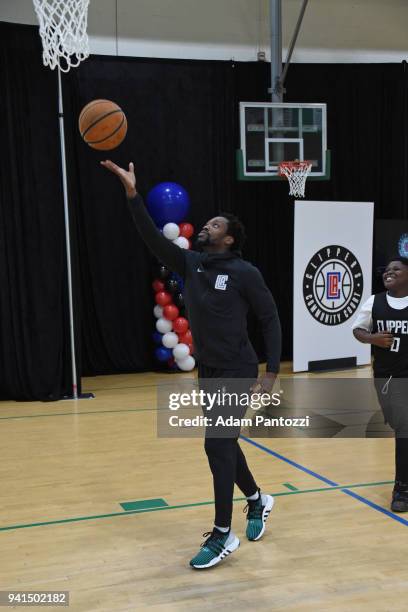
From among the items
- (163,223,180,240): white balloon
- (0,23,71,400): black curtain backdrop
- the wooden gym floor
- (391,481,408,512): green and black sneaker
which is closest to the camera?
the wooden gym floor

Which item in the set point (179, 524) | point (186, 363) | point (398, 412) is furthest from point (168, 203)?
point (179, 524)

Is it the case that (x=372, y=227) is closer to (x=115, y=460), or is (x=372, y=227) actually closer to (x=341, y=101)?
(x=341, y=101)

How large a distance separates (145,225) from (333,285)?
625 cm

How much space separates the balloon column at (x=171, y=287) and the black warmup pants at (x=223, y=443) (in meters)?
5.38

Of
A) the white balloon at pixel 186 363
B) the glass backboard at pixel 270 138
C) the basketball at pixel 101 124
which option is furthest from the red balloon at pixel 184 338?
the basketball at pixel 101 124

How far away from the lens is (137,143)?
9945 millimetres

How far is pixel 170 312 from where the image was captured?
9453 millimetres

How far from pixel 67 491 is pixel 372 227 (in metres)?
6.17

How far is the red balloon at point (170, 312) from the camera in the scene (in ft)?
31.0

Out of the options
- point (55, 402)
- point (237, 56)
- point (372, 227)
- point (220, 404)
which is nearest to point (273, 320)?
point (220, 404)

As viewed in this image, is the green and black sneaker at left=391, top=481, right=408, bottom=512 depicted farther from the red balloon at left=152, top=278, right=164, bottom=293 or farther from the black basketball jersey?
the red balloon at left=152, top=278, right=164, bottom=293

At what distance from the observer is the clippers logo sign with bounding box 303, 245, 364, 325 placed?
31.3ft

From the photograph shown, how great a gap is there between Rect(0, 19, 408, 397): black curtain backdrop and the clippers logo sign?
1.12 m

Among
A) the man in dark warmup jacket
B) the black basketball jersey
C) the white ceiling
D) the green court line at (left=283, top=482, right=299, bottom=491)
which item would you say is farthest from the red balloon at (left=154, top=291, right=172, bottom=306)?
the man in dark warmup jacket
